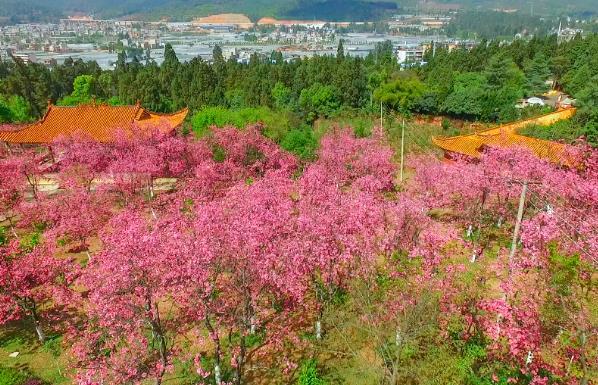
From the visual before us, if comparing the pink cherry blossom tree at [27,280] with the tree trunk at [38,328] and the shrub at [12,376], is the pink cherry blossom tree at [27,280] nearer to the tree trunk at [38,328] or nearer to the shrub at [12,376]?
the tree trunk at [38,328]

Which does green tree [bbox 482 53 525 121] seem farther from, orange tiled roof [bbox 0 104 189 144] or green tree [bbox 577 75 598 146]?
orange tiled roof [bbox 0 104 189 144]

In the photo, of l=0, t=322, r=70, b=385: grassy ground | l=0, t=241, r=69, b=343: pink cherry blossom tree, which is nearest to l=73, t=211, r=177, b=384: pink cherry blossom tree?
l=0, t=322, r=70, b=385: grassy ground

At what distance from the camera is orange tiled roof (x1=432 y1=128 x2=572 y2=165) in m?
24.6

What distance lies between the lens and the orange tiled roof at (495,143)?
2462cm

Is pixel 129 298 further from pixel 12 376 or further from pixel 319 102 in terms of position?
pixel 319 102

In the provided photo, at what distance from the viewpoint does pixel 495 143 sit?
2559cm

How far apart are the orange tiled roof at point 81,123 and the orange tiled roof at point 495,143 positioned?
18.9m

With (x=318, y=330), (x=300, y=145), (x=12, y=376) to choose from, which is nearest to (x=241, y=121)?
(x=300, y=145)

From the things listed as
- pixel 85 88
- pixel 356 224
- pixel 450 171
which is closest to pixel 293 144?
pixel 450 171

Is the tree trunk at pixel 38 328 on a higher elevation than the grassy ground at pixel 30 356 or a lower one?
higher

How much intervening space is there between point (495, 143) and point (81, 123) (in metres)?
27.1

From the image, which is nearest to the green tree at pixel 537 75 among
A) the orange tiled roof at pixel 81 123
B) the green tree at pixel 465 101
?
the green tree at pixel 465 101

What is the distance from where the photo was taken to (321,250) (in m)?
12.8

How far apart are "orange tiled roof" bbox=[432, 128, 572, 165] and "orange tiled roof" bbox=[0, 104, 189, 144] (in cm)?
1895
